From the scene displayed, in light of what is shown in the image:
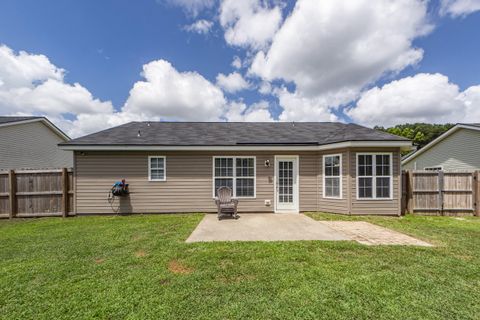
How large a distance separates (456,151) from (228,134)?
11.8 metres

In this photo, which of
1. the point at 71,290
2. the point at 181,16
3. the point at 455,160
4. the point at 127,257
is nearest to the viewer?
the point at 71,290

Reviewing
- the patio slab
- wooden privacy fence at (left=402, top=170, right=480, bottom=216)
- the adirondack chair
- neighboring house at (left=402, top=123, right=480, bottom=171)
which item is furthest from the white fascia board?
neighboring house at (left=402, top=123, right=480, bottom=171)

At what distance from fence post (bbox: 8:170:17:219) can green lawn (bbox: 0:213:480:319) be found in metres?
3.52

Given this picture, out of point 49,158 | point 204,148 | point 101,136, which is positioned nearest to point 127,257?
point 204,148

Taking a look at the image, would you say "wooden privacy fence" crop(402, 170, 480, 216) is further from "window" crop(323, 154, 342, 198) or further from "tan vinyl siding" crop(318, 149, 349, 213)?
"window" crop(323, 154, 342, 198)

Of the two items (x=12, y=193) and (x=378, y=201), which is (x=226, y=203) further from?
(x=12, y=193)

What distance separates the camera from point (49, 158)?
12.6 meters

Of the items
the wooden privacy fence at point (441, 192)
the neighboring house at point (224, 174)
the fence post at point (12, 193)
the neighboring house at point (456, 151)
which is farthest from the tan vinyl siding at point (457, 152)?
the fence post at point (12, 193)

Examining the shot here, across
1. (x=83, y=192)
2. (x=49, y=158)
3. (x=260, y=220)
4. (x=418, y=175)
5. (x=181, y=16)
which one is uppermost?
(x=181, y=16)

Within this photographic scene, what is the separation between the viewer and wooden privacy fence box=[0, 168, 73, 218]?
24.8ft

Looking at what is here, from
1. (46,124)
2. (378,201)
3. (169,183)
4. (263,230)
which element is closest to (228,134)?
(169,183)

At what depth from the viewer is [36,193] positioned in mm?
7680

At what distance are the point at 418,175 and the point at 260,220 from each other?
20.4ft

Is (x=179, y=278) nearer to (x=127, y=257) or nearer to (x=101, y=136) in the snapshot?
(x=127, y=257)
